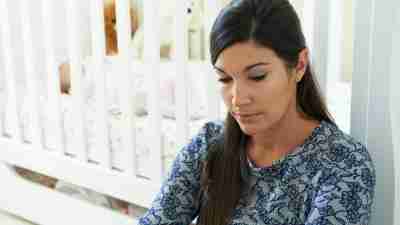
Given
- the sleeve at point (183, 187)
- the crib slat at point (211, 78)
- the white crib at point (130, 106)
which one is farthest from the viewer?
the crib slat at point (211, 78)

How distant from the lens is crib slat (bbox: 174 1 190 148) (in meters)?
1.35

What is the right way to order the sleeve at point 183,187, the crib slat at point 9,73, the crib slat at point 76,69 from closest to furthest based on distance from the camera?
1. the sleeve at point 183,187
2. the crib slat at point 76,69
3. the crib slat at point 9,73

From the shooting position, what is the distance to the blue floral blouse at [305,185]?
3.08 ft

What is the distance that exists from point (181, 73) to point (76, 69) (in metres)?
0.45

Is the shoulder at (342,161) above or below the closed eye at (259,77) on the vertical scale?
below

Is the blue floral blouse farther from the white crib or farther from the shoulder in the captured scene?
the white crib

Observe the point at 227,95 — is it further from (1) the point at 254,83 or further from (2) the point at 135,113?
(2) the point at 135,113

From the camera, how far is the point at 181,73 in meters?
1.37

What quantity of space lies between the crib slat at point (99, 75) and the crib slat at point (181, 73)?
303 mm

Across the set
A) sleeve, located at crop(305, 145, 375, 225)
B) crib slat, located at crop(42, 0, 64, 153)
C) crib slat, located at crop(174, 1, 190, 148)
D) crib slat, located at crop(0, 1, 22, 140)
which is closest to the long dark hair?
sleeve, located at crop(305, 145, 375, 225)

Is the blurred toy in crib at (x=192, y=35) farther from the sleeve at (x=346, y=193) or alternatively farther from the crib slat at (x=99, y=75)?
the sleeve at (x=346, y=193)

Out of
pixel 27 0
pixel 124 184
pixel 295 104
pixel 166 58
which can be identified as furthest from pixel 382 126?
pixel 27 0

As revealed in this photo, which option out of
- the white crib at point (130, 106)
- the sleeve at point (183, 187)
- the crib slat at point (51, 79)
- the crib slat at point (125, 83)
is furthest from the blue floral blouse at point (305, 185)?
the crib slat at point (51, 79)

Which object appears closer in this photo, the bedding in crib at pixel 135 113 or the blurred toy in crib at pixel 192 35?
the bedding in crib at pixel 135 113
